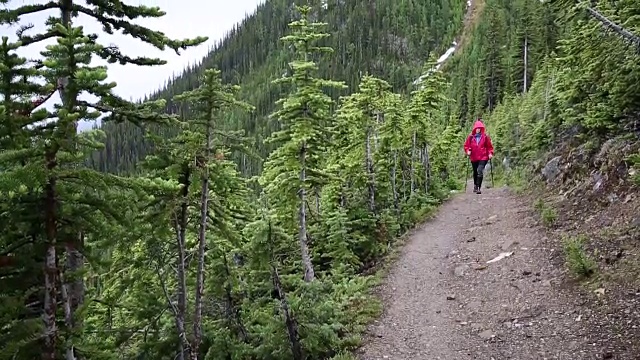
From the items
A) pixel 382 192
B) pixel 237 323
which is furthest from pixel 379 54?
pixel 237 323

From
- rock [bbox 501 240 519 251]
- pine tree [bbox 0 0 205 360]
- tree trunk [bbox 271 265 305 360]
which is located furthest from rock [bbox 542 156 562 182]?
pine tree [bbox 0 0 205 360]

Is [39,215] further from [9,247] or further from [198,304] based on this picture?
[198,304]

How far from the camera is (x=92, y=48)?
5012mm

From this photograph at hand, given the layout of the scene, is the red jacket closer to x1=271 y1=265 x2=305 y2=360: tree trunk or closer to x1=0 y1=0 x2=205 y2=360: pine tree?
x1=271 y1=265 x2=305 y2=360: tree trunk

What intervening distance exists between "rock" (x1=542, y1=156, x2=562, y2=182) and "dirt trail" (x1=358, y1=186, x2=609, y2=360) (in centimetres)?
264

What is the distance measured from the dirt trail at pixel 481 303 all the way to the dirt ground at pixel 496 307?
0.02m

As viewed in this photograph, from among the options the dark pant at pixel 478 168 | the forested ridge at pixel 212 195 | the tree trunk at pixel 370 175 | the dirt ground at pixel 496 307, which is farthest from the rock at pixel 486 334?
the tree trunk at pixel 370 175

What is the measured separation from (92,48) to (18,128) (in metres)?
1.07

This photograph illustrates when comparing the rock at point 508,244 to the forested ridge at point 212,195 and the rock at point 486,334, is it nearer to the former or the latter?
the forested ridge at point 212,195

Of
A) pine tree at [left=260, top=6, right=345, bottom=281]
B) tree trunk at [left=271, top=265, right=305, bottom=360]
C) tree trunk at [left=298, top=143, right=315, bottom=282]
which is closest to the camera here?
tree trunk at [left=271, top=265, right=305, bottom=360]

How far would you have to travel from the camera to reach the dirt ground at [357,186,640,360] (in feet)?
23.6

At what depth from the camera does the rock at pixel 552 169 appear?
15.6m

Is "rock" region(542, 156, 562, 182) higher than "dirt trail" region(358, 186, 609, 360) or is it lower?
higher

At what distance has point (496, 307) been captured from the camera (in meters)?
9.00
